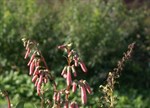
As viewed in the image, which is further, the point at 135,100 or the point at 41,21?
the point at 41,21

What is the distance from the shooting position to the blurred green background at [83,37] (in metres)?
7.43

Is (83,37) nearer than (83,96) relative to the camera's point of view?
No

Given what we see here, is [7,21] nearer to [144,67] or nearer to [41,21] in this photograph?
[41,21]

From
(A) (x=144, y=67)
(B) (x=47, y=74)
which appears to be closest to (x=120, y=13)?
(A) (x=144, y=67)

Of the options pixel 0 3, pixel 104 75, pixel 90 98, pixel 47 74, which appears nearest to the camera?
pixel 47 74

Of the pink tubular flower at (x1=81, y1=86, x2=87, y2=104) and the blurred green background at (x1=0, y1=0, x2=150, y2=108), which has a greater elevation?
the blurred green background at (x1=0, y1=0, x2=150, y2=108)

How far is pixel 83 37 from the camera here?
743 cm

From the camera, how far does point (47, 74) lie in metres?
2.57

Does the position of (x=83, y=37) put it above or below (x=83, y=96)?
above

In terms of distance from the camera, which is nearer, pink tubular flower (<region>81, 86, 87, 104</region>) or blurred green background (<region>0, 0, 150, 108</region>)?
pink tubular flower (<region>81, 86, 87, 104</region>)

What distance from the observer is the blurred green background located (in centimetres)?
743

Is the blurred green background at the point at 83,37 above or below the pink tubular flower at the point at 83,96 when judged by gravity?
above

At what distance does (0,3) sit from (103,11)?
5.24ft

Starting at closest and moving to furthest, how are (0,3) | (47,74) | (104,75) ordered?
(47,74) → (104,75) → (0,3)
